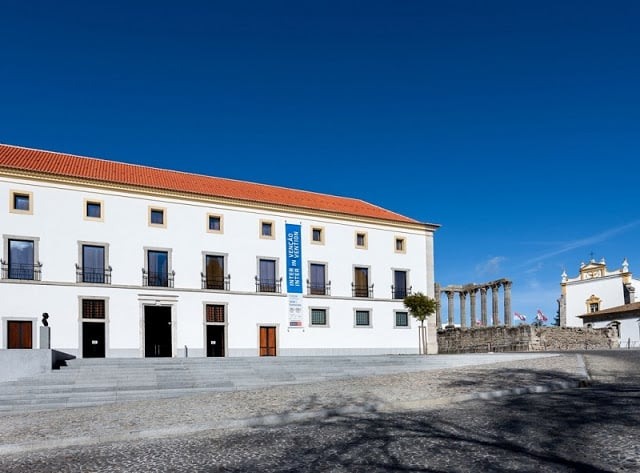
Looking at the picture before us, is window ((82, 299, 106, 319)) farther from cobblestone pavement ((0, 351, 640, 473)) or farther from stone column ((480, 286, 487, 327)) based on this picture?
stone column ((480, 286, 487, 327))

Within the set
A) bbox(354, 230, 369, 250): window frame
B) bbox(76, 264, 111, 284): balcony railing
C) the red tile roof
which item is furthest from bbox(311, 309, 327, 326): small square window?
bbox(76, 264, 111, 284): balcony railing

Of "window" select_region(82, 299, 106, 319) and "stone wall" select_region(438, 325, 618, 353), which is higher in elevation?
"window" select_region(82, 299, 106, 319)

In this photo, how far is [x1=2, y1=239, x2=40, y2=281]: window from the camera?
29.0 m

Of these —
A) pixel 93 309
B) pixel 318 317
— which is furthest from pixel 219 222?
pixel 93 309

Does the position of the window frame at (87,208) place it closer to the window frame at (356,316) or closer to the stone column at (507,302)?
the window frame at (356,316)

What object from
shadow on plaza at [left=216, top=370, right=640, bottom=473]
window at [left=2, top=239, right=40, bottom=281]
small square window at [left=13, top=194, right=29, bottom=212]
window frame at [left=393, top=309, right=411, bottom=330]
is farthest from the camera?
window frame at [left=393, top=309, right=411, bottom=330]

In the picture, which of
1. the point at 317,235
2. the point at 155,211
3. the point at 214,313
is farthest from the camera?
the point at 317,235

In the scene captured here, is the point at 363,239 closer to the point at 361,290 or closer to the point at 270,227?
the point at 361,290

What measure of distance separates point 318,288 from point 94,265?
42.4ft

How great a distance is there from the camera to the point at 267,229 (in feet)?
120

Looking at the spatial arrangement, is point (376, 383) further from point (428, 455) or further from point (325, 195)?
point (325, 195)

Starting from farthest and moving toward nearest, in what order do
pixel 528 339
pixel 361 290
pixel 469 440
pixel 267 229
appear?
pixel 528 339 < pixel 361 290 < pixel 267 229 < pixel 469 440

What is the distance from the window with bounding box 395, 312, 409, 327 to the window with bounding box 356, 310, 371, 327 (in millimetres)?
2145

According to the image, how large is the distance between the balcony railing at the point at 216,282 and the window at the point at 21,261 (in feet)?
27.4
